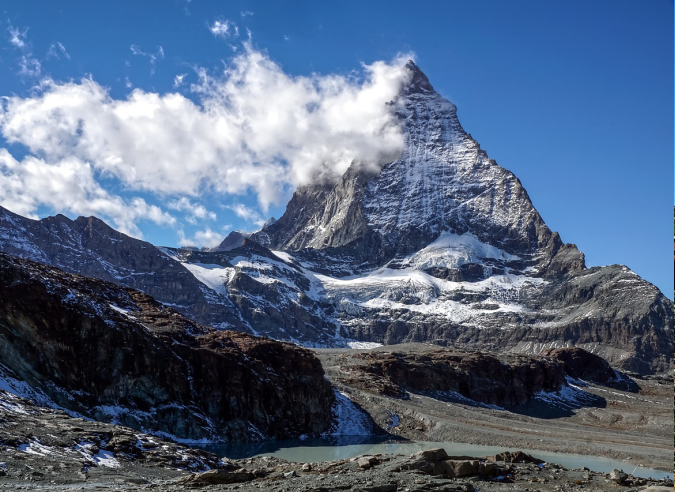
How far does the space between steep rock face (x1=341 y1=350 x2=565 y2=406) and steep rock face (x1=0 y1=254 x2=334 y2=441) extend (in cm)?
3858

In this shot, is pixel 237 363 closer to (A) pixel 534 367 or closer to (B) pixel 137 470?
(B) pixel 137 470

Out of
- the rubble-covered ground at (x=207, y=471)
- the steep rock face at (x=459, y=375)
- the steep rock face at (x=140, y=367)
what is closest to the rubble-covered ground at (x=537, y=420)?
the steep rock face at (x=459, y=375)

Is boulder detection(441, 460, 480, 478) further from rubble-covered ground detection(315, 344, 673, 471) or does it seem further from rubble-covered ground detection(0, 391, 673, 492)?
rubble-covered ground detection(315, 344, 673, 471)

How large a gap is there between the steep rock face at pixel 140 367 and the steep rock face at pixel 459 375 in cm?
3858

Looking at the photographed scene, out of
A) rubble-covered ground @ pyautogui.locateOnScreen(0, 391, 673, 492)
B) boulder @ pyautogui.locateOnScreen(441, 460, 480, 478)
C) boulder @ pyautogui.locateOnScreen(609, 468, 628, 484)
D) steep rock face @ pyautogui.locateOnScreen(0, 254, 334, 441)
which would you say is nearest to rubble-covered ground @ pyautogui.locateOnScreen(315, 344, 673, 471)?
steep rock face @ pyautogui.locateOnScreen(0, 254, 334, 441)

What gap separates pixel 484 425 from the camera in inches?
4291

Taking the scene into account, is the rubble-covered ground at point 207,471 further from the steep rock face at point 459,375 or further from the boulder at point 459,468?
the steep rock face at point 459,375

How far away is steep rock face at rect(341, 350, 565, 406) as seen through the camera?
14471 centimetres

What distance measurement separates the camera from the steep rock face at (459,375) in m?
145

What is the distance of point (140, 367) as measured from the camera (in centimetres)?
8038

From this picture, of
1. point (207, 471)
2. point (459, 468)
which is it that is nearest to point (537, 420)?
point (459, 468)

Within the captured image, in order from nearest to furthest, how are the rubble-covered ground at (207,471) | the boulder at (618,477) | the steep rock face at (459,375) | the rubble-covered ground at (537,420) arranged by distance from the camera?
the rubble-covered ground at (207,471)
the boulder at (618,477)
the rubble-covered ground at (537,420)
the steep rock face at (459,375)

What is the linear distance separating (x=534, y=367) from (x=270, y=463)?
463 feet

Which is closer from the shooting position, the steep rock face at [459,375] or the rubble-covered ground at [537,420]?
the rubble-covered ground at [537,420]
